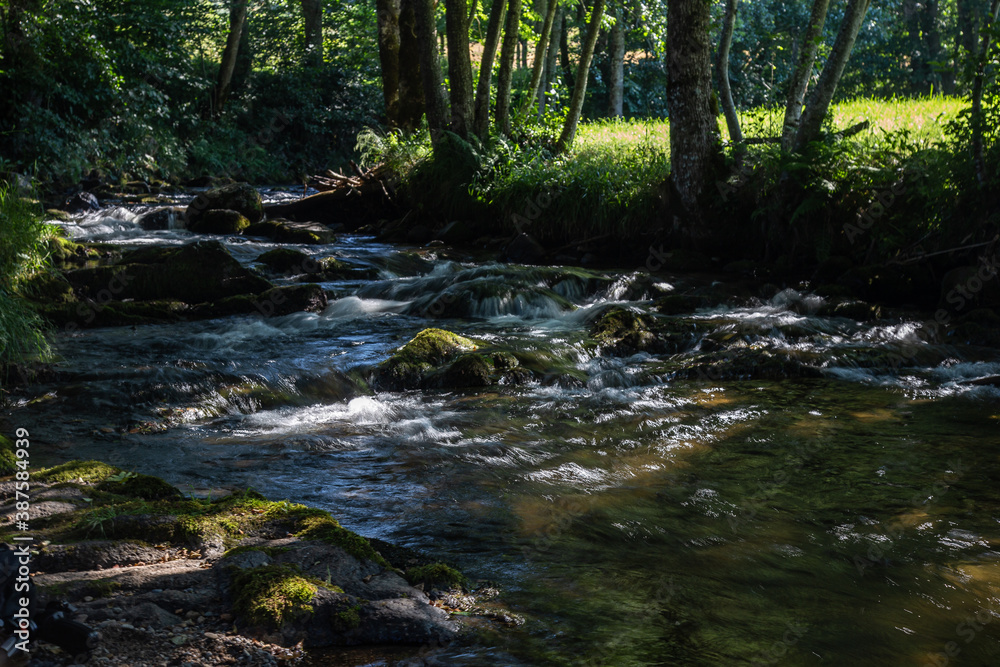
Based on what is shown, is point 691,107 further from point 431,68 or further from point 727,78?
point 431,68

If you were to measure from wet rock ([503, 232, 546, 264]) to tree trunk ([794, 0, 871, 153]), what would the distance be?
400cm

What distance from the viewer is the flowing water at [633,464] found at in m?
3.17

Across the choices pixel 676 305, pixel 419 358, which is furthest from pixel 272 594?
pixel 676 305

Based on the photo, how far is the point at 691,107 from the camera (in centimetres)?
1146

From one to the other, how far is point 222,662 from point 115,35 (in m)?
24.0

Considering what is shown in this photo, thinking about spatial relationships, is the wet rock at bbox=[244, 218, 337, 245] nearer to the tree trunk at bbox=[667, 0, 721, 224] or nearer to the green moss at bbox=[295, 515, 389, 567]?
the tree trunk at bbox=[667, 0, 721, 224]

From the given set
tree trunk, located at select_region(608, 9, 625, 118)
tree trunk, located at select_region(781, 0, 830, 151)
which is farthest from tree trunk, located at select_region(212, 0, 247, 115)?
tree trunk, located at select_region(781, 0, 830, 151)

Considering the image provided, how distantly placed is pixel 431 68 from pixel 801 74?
7172 mm

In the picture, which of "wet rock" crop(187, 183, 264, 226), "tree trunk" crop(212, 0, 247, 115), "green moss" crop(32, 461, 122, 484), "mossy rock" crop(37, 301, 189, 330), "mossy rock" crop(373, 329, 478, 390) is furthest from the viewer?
"tree trunk" crop(212, 0, 247, 115)

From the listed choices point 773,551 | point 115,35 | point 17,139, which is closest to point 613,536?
point 773,551

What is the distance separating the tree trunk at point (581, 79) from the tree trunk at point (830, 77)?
5.54 meters

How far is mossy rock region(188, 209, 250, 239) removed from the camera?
15.5 meters

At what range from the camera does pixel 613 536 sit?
13.0 feet

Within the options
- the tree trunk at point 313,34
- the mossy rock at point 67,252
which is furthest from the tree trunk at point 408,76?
the tree trunk at point 313,34
